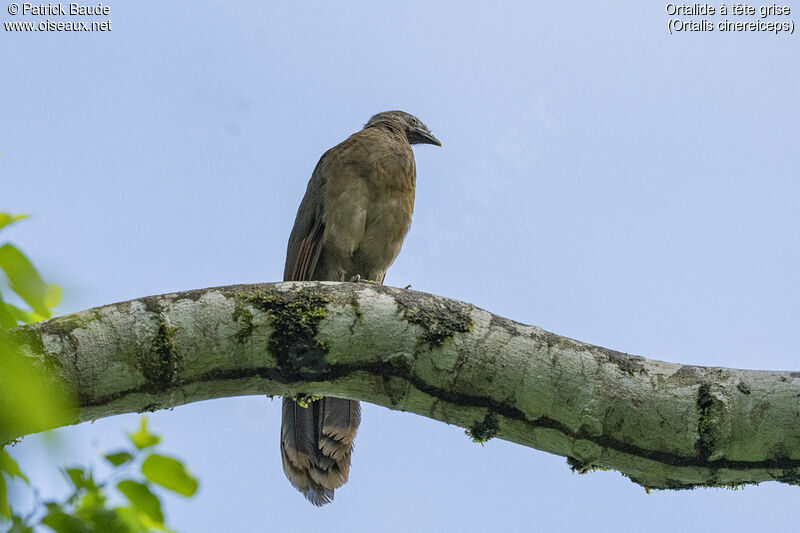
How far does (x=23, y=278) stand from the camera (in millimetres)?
1575

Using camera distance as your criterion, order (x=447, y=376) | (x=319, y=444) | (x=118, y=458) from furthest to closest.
→ (x=319, y=444) < (x=447, y=376) < (x=118, y=458)

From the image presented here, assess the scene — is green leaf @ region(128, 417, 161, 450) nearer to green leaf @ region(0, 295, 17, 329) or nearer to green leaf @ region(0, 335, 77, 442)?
green leaf @ region(0, 295, 17, 329)

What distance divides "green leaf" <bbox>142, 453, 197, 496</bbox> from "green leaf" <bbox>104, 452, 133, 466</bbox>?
0.08 meters

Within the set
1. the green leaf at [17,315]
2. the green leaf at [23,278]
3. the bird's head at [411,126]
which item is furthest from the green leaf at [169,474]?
the bird's head at [411,126]

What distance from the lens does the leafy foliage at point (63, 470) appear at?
3.73ft

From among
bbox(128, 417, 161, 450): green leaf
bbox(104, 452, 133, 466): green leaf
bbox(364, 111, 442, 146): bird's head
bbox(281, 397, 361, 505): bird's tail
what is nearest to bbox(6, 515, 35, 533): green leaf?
bbox(104, 452, 133, 466): green leaf

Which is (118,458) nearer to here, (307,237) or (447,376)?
(447,376)

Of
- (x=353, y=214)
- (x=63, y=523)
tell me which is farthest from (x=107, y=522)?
(x=353, y=214)

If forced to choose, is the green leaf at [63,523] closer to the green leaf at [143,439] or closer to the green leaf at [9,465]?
the green leaf at [9,465]

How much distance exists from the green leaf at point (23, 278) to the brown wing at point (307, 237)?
13.1 ft

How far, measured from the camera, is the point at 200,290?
2.91m

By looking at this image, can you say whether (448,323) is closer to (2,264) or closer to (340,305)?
(340,305)

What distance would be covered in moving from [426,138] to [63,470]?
6580mm

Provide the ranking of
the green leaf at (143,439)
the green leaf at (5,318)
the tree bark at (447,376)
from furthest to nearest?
the tree bark at (447,376) < the green leaf at (143,439) < the green leaf at (5,318)
